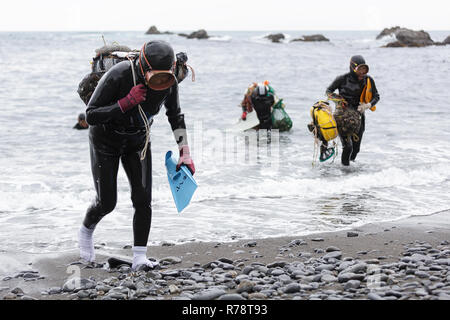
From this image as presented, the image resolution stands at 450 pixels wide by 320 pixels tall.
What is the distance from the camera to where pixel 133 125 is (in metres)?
4.50

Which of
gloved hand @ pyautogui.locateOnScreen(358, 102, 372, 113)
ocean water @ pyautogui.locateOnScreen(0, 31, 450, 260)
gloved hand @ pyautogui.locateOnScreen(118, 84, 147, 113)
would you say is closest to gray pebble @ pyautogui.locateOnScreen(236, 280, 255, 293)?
gloved hand @ pyautogui.locateOnScreen(118, 84, 147, 113)

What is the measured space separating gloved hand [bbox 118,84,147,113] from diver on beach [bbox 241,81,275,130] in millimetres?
9822

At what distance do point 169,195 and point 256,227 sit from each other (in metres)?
2.20

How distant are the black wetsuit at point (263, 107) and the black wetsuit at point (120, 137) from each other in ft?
30.1

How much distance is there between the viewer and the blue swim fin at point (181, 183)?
4.77 meters

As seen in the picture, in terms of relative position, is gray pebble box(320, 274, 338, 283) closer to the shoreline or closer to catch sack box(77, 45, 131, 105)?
the shoreline

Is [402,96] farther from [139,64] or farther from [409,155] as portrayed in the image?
[139,64]

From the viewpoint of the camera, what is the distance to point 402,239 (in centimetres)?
589

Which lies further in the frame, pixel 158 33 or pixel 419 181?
pixel 158 33

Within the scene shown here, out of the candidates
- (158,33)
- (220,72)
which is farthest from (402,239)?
(158,33)

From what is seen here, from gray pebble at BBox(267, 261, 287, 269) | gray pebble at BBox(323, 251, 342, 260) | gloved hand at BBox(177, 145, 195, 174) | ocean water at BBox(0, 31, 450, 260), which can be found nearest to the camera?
gray pebble at BBox(267, 261, 287, 269)

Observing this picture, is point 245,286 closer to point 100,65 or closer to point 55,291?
point 55,291

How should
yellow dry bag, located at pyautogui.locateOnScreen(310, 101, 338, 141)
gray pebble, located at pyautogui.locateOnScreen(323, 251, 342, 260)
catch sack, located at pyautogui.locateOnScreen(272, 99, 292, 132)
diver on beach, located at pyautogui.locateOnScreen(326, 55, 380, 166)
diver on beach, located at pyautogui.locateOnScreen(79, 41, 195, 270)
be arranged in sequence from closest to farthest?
diver on beach, located at pyautogui.locateOnScreen(79, 41, 195, 270)
gray pebble, located at pyautogui.locateOnScreen(323, 251, 342, 260)
yellow dry bag, located at pyautogui.locateOnScreen(310, 101, 338, 141)
diver on beach, located at pyautogui.locateOnScreen(326, 55, 380, 166)
catch sack, located at pyautogui.locateOnScreen(272, 99, 292, 132)

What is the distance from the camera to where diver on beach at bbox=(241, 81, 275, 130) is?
1389cm
